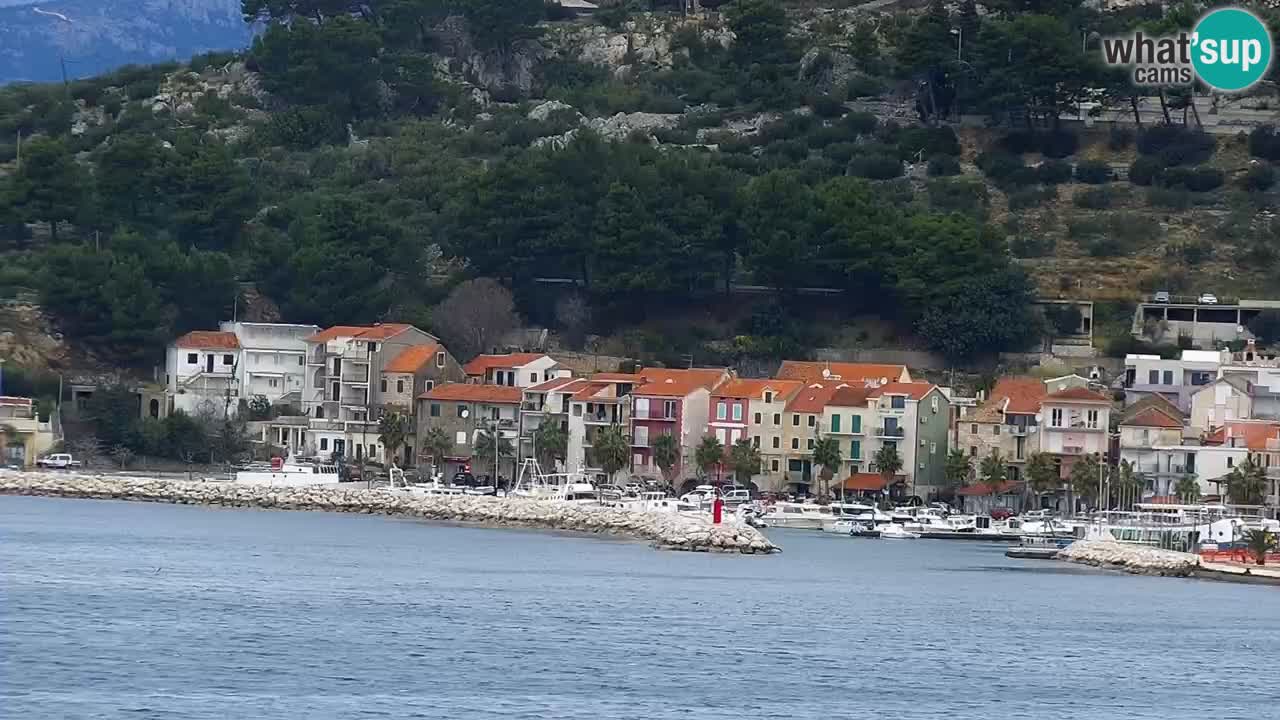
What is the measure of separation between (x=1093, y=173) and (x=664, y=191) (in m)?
15.8

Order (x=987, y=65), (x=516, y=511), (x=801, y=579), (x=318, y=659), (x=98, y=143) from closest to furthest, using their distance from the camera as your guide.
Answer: (x=318, y=659)
(x=801, y=579)
(x=516, y=511)
(x=987, y=65)
(x=98, y=143)

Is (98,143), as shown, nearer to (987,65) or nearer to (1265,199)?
A: (987,65)

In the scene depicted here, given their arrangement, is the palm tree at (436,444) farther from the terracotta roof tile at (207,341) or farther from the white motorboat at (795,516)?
the white motorboat at (795,516)

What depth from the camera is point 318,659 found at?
37.8 metres

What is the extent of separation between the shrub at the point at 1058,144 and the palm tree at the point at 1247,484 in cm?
2424

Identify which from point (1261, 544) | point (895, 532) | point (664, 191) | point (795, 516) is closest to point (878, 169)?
point (664, 191)

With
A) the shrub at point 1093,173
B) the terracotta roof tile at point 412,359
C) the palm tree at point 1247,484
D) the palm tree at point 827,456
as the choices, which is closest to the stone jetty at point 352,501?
the terracotta roof tile at point 412,359

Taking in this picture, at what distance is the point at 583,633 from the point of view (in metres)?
42.4

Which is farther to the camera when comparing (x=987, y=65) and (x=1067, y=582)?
(x=987, y=65)

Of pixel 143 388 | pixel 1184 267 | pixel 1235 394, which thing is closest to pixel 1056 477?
pixel 1235 394

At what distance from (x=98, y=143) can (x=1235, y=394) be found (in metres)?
46.2

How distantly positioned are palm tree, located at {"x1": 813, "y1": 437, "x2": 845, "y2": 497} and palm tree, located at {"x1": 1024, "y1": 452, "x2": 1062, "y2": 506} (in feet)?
17.4

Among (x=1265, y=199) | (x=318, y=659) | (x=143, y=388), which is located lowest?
(x=318, y=659)

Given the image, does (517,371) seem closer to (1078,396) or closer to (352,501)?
(352,501)
